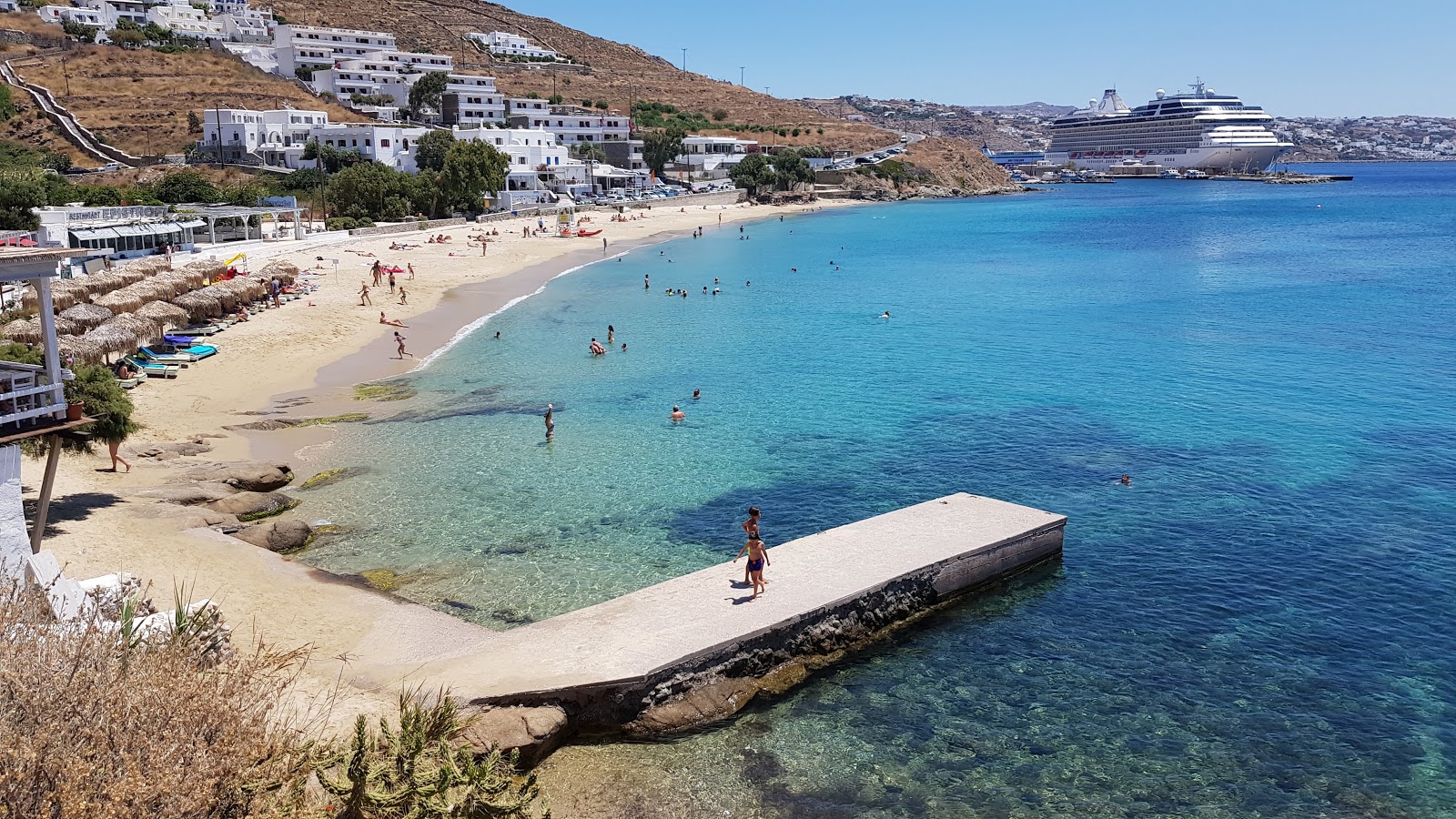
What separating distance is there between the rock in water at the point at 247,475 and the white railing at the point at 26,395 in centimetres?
707

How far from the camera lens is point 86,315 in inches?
1154

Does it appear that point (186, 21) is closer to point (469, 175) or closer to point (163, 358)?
point (469, 175)

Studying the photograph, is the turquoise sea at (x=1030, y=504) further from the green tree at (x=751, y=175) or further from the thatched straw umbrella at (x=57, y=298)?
the green tree at (x=751, y=175)

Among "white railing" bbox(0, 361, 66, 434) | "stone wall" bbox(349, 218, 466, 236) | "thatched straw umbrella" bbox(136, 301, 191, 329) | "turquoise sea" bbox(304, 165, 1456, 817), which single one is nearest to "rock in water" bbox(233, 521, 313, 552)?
"turquoise sea" bbox(304, 165, 1456, 817)

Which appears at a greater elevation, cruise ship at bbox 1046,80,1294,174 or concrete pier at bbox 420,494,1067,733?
cruise ship at bbox 1046,80,1294,174

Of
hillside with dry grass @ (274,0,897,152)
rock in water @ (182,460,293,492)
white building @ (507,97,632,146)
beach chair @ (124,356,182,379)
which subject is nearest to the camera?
rock in water @ (182,460,293,492)

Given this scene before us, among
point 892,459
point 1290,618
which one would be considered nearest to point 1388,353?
point 892,459

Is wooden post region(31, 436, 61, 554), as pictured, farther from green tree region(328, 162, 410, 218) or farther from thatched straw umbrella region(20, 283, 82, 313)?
green tree region(328, 162, 410, 218)

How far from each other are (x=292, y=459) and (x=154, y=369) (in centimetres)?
926

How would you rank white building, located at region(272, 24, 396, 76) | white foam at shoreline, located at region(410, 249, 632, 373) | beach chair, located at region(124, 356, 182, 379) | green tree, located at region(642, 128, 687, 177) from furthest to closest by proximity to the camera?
1. white building, located at region(272, 24, 396, 76)
2. green tree, located at region(642, 128, 687, 177)
3. white foam at shoreline, located at region(410, 249, 632, 373)
4. beach chair, located at region(124, 356, 182, 379)

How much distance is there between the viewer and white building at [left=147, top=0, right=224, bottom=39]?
134500 mm

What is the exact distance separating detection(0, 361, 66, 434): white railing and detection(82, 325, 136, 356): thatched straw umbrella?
49.8 feet

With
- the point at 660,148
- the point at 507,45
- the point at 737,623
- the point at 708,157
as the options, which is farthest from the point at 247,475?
the point at 507,45

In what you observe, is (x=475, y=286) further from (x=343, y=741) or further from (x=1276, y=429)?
(x=343, y=741)
